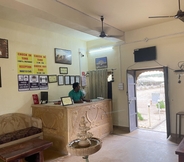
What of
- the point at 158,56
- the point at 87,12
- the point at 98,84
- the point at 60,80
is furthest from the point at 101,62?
the point at 87,12

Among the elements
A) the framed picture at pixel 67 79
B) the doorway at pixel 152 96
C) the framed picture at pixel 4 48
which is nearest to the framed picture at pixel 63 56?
the framed picture at pixel 67 79

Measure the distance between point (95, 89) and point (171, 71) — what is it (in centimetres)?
245

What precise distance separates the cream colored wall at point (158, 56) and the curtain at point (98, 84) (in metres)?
0.35

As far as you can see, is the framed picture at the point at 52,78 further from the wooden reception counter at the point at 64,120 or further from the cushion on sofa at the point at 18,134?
the cushion on sofa at the point at 18,134

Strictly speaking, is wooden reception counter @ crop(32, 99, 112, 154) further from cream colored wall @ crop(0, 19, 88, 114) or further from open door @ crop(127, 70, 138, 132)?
open door @ crop(127, 70, 138, 132)

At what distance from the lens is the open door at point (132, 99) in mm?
5172

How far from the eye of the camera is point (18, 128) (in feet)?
13.3

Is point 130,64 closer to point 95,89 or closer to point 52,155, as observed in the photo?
point 95,89

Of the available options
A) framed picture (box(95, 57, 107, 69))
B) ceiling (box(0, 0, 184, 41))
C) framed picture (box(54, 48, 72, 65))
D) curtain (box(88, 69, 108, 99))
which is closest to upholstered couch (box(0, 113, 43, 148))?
framed picture (box(54, 48, 72, 65))

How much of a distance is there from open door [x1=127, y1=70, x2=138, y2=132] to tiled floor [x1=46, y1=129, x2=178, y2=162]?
1.41 feet

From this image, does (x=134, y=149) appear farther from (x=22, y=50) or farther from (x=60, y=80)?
(x=22, y=50)

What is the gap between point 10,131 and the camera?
391cm

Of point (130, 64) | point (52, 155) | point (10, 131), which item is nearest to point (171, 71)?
point (130, 64)

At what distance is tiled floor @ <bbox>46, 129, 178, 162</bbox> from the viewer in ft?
11.0
